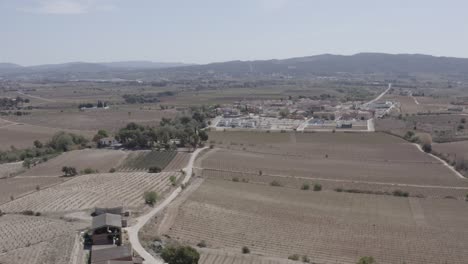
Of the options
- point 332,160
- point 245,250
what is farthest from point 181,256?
point 332,160

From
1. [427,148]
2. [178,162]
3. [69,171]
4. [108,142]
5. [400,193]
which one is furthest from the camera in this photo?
[108,142]

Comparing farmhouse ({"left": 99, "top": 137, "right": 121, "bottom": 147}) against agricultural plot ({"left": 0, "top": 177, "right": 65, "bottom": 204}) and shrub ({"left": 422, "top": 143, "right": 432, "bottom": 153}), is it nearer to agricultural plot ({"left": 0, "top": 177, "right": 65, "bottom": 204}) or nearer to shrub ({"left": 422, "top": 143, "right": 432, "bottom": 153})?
agricultural plot ({"left": 0, "top": 177, "right": 65, "bottom": 204})

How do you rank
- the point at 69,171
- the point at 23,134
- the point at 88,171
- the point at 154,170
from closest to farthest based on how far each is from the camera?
1. the point at 154,170
2. the point at 69,171
3. the point at 88,171
4. the point at 23,134

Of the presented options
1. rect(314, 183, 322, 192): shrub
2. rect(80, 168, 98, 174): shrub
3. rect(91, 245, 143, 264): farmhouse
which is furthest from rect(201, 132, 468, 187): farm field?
rect(91, 245, 143, 264): farmhouse

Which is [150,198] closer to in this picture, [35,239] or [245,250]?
[35,239]

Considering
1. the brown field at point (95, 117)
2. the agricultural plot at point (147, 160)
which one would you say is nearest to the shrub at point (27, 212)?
the agricultural plot at point (147, 160)

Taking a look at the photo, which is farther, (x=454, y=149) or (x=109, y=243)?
(x=454, y=149)

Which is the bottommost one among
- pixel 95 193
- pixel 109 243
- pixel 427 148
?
pixel 427 148

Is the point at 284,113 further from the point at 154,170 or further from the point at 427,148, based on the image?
the point at 154,170

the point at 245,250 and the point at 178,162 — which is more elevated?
the point at 245,250
